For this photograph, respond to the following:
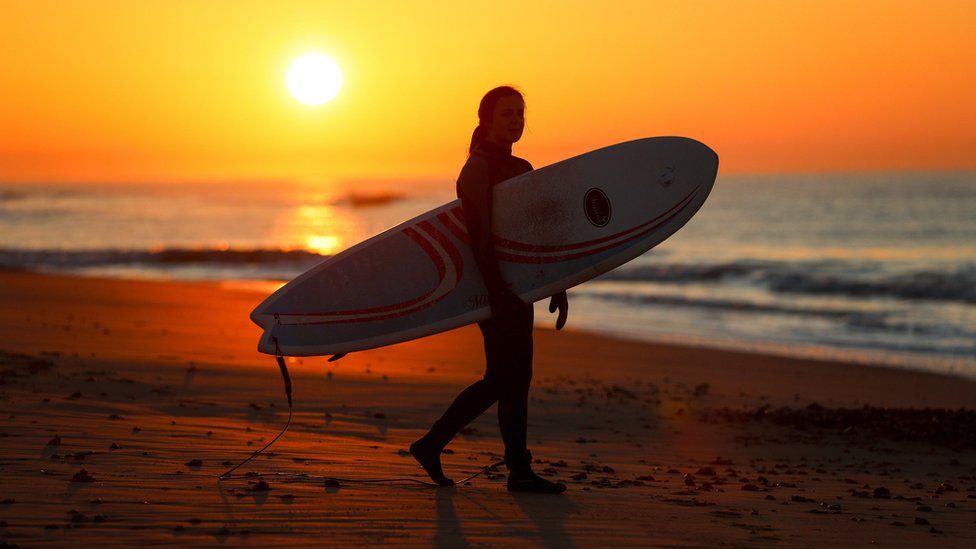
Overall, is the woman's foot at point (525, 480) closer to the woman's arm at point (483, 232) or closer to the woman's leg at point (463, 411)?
the woman's leg at point (463, 411)

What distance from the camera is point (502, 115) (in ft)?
13.3

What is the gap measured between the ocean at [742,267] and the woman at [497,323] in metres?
7.98

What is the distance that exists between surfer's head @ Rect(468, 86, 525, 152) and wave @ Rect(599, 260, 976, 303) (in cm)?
1595

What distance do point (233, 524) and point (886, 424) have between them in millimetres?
4829

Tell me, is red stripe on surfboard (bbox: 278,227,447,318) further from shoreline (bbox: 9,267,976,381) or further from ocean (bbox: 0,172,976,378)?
ocean (bbox: 0,172,976,378)

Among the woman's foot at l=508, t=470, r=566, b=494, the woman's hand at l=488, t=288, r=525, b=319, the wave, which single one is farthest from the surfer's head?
the wave

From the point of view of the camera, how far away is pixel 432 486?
4.26 meters

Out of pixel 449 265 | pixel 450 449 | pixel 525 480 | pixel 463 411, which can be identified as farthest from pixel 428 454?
pixel 450 449

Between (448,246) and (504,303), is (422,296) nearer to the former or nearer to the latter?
(448,246)

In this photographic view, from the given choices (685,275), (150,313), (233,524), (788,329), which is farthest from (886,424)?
(685,275)

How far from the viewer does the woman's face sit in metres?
4.07

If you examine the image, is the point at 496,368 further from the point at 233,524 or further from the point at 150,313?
the point at 150,313

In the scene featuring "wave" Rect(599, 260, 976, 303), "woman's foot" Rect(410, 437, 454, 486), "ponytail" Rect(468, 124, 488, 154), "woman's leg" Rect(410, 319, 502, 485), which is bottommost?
"woman's foot" Rect(410, 437, 454, 486)

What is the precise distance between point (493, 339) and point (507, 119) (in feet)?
2.95
